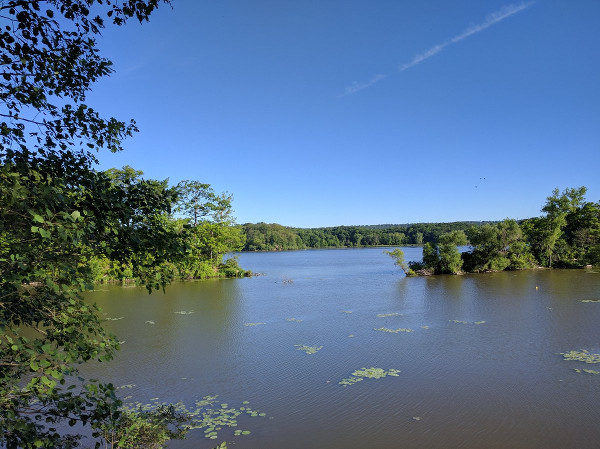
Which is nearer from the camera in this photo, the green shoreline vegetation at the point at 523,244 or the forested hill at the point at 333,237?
the green shoreline vegetation at the point at 523,244

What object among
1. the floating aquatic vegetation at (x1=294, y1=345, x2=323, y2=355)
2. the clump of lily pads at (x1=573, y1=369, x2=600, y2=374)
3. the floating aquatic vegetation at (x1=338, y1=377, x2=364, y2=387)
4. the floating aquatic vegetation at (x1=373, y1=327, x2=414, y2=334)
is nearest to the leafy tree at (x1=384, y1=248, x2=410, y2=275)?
the floating aquatic vegetation at (x1=373, y1=327, x2=414, y2=334)

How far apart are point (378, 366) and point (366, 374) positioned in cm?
71

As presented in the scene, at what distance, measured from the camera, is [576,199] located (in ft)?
126

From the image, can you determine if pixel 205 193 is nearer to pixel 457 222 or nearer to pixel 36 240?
pixel 36 240

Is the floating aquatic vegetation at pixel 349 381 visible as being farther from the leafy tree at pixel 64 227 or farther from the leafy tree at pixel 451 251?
the leafy tree at pixel 451 251

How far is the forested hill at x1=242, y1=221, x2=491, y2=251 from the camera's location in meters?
106

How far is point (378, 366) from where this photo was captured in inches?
401

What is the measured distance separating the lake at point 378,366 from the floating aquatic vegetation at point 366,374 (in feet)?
0.34

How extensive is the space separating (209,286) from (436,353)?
2143 centimetres

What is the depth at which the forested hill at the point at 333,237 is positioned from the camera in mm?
106062

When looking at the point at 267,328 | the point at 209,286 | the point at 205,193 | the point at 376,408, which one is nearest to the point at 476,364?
the point at 376,408

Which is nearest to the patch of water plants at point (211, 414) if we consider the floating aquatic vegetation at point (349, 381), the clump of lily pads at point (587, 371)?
the floating aquatic vegetation at point (349, 381)

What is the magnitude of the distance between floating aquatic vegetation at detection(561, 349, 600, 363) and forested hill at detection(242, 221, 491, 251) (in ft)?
285

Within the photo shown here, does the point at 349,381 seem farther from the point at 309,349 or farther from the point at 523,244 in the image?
the point at 523,244
